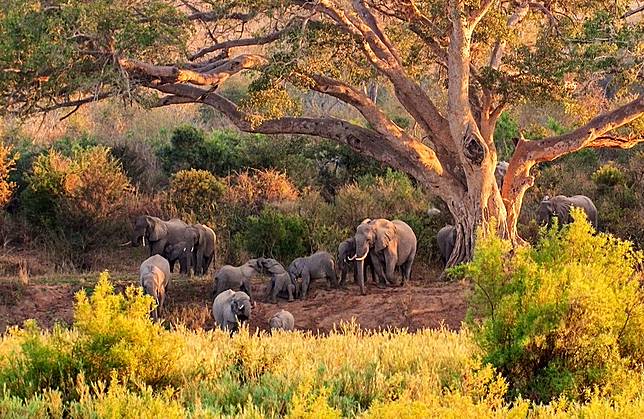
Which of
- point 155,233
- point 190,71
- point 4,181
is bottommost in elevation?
point 155,233

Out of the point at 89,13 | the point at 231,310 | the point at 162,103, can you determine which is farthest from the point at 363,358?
the point at 162,103

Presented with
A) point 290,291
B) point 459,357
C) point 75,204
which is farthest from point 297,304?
point 459,357

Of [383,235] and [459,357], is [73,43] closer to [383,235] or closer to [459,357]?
[383,235]

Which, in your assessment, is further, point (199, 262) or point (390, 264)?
point (199, 262)

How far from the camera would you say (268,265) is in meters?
16.7

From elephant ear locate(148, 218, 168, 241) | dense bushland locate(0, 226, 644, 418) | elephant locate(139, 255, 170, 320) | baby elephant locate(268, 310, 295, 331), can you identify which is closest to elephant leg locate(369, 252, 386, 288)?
baby elephant locate(268, 310, 295, 331)

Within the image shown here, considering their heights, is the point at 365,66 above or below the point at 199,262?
above

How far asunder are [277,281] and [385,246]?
1.95 meters

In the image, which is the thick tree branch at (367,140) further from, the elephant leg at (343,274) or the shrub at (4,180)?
the shrub at (4,180)

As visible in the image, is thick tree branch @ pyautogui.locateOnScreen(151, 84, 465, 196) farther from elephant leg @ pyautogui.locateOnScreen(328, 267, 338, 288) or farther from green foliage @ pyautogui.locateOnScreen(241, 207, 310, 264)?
green foliage @ pyautogui.locateOnScreen(241, 207, 310, 264)

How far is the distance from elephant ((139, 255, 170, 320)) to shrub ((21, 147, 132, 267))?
19.2 ft

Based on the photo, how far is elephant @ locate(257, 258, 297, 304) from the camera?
54.3ft

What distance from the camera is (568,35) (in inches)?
698

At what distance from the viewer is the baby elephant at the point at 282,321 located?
1435 centimetres
